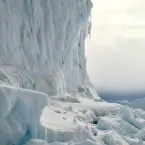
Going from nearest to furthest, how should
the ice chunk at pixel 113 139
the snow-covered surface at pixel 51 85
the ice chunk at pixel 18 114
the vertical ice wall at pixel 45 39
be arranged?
the ice chunk at pixel 18 114 < the snow-covered surface at pixel 51 85 < the ice chunk at pixel 113 139 < the vertical ice wall at pixel 45 39

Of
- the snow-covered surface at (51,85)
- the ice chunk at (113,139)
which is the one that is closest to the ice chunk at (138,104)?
the snow-covered surface at (51,85)

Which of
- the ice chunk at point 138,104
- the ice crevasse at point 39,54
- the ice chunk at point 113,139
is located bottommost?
the ice chunk at point 138,104

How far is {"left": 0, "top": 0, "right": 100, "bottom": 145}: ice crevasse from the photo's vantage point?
8.63 meters

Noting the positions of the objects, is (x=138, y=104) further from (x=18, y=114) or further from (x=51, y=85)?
(x=18, y=114)

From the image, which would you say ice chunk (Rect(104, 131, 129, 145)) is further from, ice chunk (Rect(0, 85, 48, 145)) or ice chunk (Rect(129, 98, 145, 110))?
ice chunk (Rect(129, 98, 145, 110))

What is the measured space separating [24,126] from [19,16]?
27.1ft

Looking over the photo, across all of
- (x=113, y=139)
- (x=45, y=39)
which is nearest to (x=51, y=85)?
(x=45, y=39)

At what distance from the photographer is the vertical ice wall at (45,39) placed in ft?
50.0

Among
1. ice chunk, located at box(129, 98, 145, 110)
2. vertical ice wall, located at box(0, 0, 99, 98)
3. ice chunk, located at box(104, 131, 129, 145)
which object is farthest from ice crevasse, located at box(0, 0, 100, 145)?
ice chunk, located at box(129, 98, 145, 110)

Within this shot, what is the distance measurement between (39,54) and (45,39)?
44.7 inches

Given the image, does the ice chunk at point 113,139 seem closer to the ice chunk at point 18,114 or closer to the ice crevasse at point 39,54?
the ice crevasse at point 39,54

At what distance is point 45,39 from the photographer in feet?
58.5

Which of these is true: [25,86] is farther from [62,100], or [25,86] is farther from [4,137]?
[4,137]

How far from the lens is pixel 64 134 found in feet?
31.5
